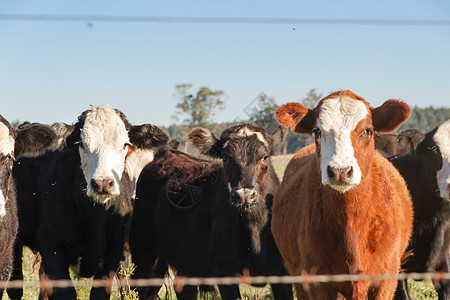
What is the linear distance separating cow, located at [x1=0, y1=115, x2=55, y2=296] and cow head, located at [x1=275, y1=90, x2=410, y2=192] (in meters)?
2.62

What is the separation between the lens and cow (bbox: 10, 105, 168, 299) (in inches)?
248

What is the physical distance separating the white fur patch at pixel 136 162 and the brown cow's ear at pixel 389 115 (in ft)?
13.1

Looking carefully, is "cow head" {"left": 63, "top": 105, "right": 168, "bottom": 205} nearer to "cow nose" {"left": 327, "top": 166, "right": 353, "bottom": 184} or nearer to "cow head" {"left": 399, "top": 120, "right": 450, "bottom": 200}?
"cow nose" {"left": 327, "top": 166, "right": 353, "bottom": 184}

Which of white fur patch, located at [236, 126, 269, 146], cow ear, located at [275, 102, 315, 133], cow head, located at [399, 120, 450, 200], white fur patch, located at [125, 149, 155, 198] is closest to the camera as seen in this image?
cow ear, located at [275, 102, 315, 133]

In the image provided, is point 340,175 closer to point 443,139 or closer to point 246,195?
point 246,195

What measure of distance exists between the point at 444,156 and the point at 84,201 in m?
3.84

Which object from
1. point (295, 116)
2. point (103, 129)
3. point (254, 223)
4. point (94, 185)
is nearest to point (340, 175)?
point (295, 116)

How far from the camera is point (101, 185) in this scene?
5941 mm

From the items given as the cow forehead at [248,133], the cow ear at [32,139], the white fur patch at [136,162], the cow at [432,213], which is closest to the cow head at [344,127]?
the cow at [432,213]

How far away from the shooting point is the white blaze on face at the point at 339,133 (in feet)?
14.2

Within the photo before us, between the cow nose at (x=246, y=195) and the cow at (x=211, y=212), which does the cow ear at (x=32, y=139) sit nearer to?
the cow at (x=211, y=212)

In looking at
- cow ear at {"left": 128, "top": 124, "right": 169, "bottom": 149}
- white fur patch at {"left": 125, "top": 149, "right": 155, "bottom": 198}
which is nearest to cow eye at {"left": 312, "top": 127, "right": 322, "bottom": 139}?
cow ear at {"left": 128, "top": 124, "right": 169, "bottom": 149}

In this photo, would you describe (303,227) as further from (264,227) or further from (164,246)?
(164,246)

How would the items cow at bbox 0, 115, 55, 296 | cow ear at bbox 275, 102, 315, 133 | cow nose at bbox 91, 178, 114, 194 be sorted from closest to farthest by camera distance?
cow ear at bbox 275, 102, 315, 133 < cow at bbox 0, 115, 55, 296 < cow nose at bbox 91, 178, 114, 194
